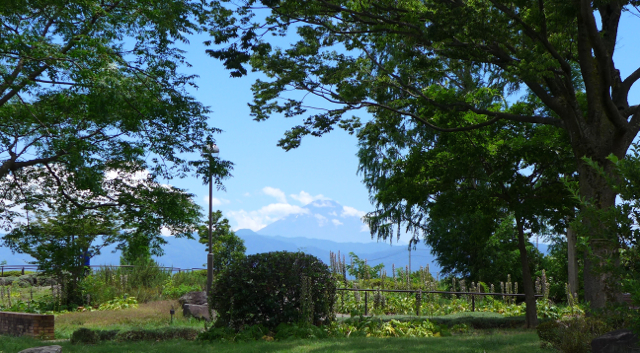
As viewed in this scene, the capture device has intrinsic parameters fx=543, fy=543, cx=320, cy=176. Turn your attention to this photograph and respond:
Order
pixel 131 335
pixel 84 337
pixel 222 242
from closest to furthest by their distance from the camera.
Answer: pixel 84 337
pixel 131 335
pixel 222 242

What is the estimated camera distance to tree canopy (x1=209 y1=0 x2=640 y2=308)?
12.6 metres

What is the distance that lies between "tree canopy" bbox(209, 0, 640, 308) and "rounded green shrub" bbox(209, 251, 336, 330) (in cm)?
494

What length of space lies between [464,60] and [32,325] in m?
13.5

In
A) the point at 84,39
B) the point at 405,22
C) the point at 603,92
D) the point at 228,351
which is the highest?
the point at 405,22

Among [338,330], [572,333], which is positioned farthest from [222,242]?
[572,333]

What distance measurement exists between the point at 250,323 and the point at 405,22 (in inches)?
328

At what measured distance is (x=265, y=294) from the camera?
12.3 metres

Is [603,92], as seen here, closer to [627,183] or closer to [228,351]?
[627,183]

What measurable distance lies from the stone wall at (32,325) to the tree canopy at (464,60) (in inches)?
320

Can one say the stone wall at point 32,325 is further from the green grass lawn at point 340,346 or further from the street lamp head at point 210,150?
the street lamp head at point 210,150

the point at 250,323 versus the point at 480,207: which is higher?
the point at 480,207

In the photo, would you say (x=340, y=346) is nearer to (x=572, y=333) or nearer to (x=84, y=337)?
(x=572, y=333)

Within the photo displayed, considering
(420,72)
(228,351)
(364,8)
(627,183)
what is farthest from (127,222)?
(627,183)

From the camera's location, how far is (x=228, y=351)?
32.2 feet
